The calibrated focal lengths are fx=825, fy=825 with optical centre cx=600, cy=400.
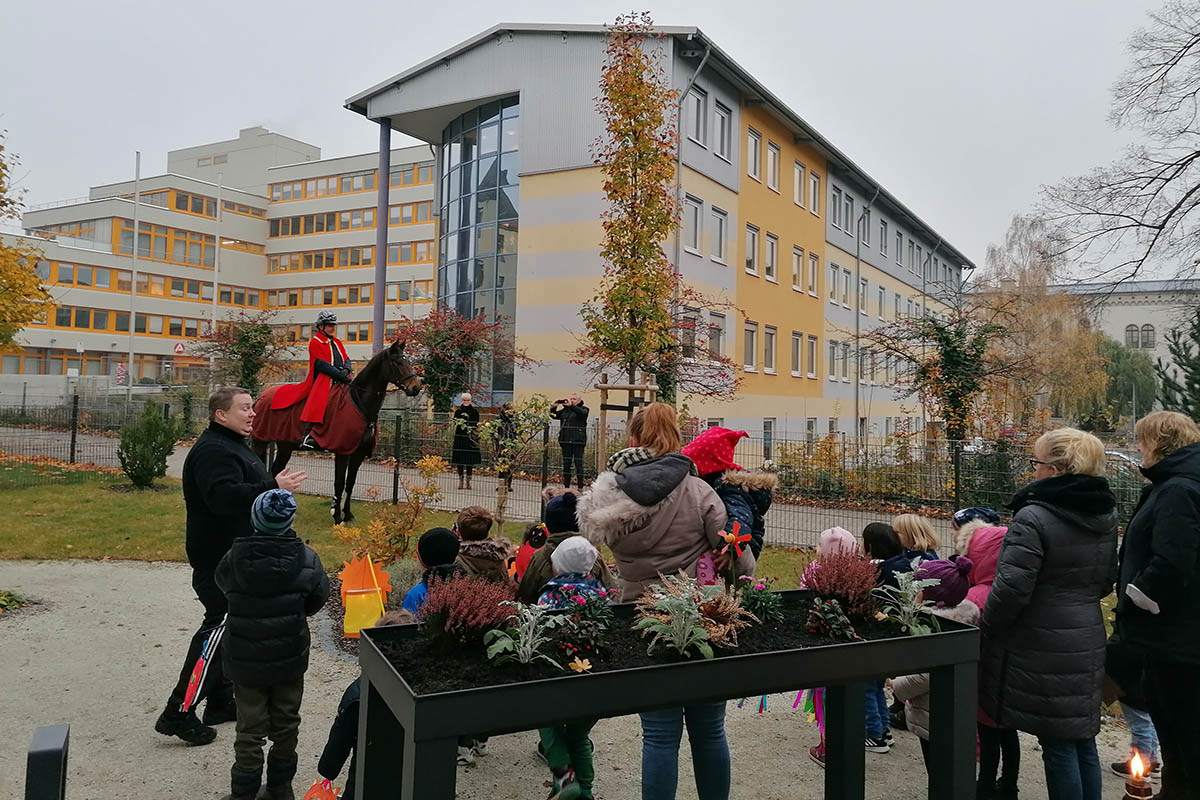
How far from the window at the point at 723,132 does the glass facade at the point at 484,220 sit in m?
6.13

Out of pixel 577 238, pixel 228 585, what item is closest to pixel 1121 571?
pixel 228 585

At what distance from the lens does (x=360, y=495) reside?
567 inches

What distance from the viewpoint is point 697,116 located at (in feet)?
80.3

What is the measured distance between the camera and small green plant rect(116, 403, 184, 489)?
589 inches

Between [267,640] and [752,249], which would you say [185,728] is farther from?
[752,249]

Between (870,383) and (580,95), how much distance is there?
22300 mm

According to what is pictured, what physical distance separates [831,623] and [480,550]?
6.95ft

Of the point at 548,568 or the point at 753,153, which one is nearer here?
the point at 548,568

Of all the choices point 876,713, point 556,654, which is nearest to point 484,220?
point 876,713

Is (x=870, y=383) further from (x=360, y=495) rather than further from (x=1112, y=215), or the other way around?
(x=360, y=495)

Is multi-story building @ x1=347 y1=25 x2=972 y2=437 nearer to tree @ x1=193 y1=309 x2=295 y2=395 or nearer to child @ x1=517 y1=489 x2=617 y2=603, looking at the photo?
tree @ x1=193 y1=309 x2=295 y2=395

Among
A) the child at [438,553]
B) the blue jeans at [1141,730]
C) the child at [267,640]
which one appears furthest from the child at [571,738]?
the blue jeans at [1141,730]

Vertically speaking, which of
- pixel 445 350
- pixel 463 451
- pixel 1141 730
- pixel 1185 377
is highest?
pixel 1185 377

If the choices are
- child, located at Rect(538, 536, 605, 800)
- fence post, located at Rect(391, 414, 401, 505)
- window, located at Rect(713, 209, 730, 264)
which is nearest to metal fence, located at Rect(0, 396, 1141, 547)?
fence post, located at Rect(391, 414, 401, 505)
